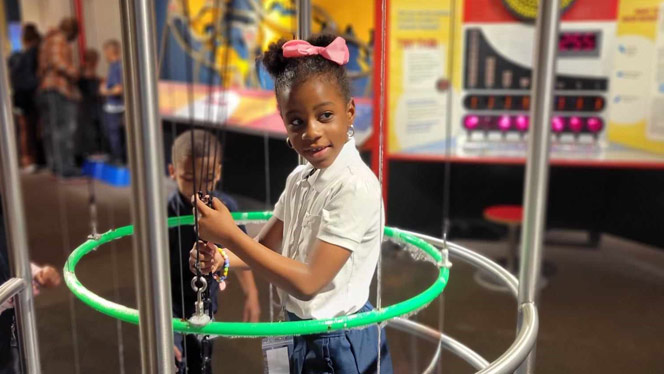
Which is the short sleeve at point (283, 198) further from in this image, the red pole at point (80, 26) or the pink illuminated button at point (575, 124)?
the red pole at point (80, 26)

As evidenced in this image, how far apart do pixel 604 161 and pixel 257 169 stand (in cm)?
207

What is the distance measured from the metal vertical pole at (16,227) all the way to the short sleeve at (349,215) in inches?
21.2

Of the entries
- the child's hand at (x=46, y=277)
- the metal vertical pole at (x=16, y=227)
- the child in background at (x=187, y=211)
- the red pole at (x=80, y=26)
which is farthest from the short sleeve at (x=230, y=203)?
the red pole at (x=80, y=26)

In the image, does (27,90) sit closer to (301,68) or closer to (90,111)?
(90,111)

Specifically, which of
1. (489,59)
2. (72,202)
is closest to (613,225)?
(489,59)

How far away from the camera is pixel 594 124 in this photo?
2.59 meters

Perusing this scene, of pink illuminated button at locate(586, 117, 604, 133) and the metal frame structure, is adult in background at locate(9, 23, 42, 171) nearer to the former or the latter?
pink illuminated button at locate(586, 117, 604, 133)

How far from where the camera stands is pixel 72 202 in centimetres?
386

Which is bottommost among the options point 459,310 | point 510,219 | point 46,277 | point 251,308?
point 459,310

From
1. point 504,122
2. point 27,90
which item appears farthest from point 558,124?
point 27,90

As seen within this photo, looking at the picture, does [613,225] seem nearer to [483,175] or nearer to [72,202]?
[483,175]

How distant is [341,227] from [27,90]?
4.48 metres

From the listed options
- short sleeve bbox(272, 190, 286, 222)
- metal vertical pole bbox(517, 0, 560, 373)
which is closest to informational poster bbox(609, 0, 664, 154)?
metal vertical pole bbox(517, 0, 560, 373)

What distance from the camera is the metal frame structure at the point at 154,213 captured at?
51cm
